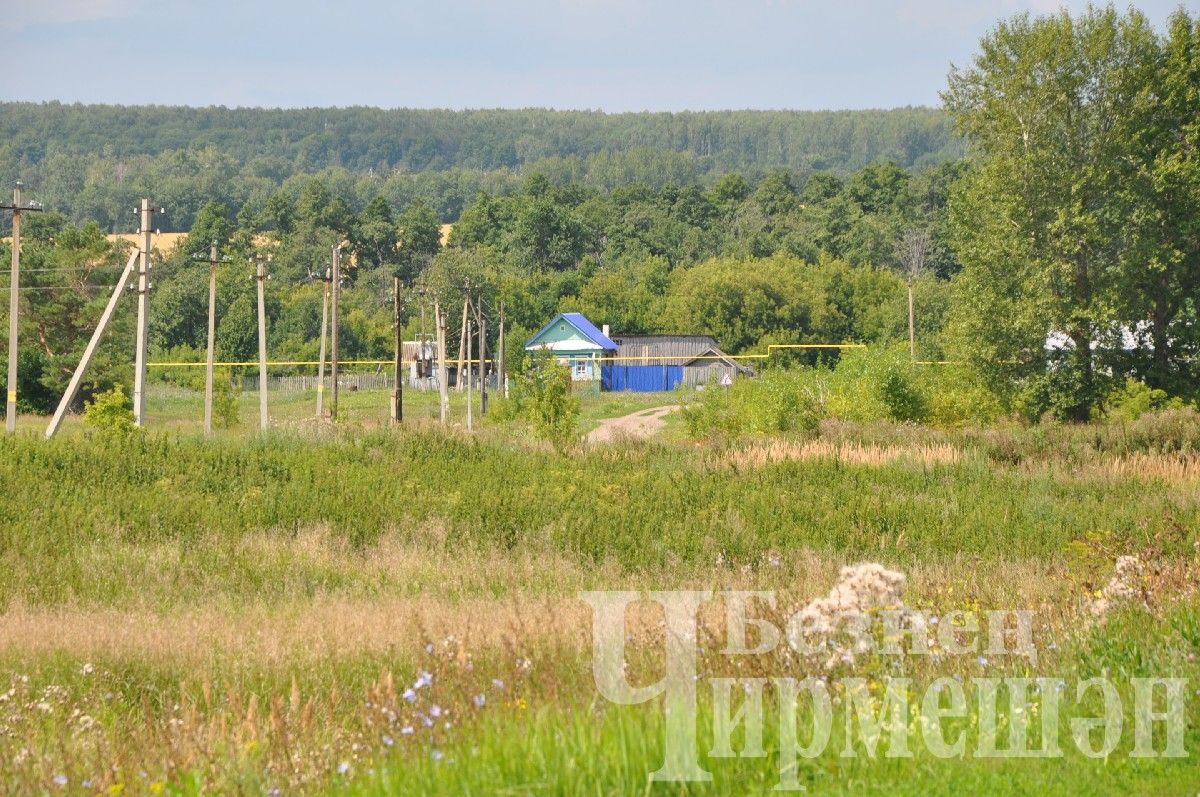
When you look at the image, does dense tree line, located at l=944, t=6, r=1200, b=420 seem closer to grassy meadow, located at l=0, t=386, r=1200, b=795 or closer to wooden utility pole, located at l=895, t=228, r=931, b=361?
grassy meadow, located at l=0, t=386, r=1200, b=795

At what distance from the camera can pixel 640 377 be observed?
8544cm

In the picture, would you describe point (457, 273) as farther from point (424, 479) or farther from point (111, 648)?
point (111, 648)

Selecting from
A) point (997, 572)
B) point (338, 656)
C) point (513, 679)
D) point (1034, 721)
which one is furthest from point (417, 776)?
point (997, 572)

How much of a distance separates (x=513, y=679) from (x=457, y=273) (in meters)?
88.7

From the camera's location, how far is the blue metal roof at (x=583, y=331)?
88812 mm

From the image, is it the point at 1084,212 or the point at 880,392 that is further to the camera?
the point at 880,392

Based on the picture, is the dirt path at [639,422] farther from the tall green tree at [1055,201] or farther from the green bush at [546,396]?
the tall green tree at [1055,201]

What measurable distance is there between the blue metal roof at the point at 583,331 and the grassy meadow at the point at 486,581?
55.3 meters

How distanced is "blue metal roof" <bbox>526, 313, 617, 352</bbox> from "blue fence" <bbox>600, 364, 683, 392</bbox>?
309 centimetres

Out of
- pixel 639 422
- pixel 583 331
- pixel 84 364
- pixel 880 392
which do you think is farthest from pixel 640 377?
pixel 84 364

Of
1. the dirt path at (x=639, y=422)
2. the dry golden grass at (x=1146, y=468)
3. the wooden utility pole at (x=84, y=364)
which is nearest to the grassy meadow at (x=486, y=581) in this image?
the dry golden grass at (x=1146, y=468)

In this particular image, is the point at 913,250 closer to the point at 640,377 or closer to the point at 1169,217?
the point at 640,377

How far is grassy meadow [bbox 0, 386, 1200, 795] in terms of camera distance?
6.24 meters

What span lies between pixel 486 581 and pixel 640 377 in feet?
232
